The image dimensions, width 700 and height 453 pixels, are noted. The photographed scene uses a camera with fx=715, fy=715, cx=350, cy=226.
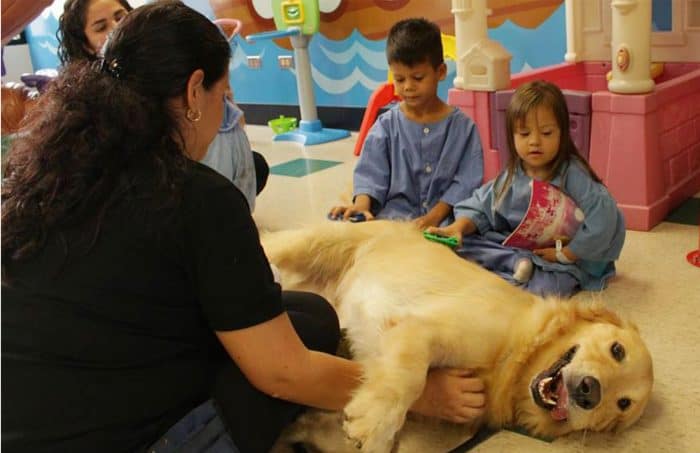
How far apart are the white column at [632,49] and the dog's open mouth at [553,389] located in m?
1.30

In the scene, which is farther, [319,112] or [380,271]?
[319,112]

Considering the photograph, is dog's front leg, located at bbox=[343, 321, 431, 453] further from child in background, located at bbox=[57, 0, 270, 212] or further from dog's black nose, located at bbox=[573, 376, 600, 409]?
child in background, located at bbox=[57, 0, 270, 212]

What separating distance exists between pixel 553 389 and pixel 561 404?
3 cm

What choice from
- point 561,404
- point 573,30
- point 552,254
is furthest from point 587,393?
point 573,30

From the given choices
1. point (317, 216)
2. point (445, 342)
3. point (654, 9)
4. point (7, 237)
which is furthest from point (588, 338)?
point (654, 9)

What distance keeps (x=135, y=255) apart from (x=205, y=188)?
4.9 inches

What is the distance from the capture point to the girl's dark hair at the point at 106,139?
0.91 meters

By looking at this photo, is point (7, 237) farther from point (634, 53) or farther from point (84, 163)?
point (634, 53)

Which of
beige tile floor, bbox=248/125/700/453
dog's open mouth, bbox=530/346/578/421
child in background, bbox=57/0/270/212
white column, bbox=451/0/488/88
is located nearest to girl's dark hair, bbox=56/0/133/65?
child in background, bbox=57/0/270/212

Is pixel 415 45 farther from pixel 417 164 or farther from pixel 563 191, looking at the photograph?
pixel 563 191

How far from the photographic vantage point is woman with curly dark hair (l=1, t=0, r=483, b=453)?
2.99ft

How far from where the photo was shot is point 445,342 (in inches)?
52.4

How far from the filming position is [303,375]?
42.6 inches

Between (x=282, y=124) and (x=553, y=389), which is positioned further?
(x=282, y=124)
